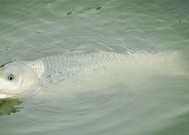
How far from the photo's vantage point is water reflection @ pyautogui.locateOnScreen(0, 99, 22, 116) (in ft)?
16.9

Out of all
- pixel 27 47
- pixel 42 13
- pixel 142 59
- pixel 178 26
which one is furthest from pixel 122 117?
pixel 42 13

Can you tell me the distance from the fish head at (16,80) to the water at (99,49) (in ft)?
0.43

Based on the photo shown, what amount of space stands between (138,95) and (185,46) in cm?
175

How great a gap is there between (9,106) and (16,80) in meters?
0.38

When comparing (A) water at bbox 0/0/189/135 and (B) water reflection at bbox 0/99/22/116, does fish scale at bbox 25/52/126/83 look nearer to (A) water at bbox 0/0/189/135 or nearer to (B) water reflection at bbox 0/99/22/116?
(A) water at bbox 0/0/189/135

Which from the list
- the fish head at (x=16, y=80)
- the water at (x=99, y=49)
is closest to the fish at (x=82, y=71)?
the fish head at (x=16, y=80)

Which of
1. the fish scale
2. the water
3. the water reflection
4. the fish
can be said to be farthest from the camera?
the fish scale

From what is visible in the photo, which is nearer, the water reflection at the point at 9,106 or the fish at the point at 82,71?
the water reflection at the point at 9,106

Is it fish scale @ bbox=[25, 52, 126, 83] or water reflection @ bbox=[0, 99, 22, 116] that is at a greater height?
fish scale @ bbox=[25, 52, 126, 83]

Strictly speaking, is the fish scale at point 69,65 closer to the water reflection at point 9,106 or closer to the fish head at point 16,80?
the fish head at point 16,80

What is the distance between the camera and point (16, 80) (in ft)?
17.5

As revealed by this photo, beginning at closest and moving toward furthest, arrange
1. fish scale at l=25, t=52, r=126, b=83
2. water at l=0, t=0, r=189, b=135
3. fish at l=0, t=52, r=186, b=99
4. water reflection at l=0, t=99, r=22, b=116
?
1. water at l=0, t=0, r=189, b=135
2. water reflection at l=0, t=99, r=22, b=116
3. fish at l=0, t=52, r=186, b=99
4. fish scale at l=25, t=52, r=126, b=83

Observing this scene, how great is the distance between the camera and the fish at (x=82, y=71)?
211 inches

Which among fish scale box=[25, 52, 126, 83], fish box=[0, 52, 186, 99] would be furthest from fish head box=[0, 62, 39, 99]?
fish scale box=[25, 52, 126, 83]
